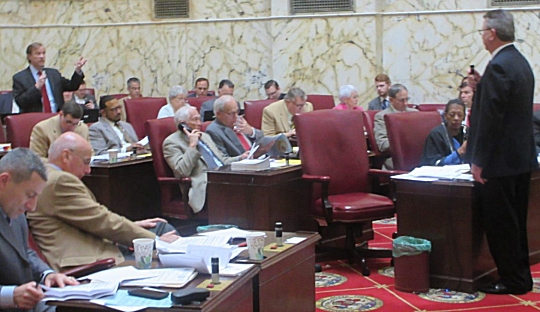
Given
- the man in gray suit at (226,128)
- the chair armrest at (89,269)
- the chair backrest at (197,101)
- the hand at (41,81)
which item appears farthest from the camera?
the chair backrest at (197,101)

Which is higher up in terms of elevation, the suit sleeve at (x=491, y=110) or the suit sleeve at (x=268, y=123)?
the suit sleeve at (x=491, y=110)

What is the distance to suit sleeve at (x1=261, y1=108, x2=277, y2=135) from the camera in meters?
8.66

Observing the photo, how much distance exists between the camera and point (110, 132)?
7652mm

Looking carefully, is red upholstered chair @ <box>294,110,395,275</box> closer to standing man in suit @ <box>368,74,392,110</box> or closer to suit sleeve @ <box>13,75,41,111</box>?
suit sleeve @ <box>13,75,41,111</box>

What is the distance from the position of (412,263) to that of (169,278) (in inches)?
97.9

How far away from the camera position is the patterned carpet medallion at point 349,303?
4.96m

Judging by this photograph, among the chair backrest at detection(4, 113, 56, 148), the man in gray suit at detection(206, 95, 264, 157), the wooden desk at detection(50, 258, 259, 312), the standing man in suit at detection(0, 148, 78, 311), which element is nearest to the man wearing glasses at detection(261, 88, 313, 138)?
the man in gray suit at detection(206, 95, 264, 157)

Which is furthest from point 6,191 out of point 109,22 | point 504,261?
point 109,22

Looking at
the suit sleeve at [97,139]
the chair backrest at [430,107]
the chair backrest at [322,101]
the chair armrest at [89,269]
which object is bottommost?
the chair armrest at [89,269]

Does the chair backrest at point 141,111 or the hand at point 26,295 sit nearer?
the hand at point 26,295

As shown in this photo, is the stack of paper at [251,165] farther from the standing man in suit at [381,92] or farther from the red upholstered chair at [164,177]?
the standing man in suit at [381,92]

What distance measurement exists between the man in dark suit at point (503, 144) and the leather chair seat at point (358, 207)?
83 cm

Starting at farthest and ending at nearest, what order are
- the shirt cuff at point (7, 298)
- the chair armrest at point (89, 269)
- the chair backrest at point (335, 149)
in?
the chair backrest at point (335, 149)
the chair armrest at point (89, 269)
the shirt cuff at point (7, 298)

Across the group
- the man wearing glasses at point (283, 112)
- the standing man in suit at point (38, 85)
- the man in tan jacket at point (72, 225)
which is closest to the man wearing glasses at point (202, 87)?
the man wearing glasses at point (283, 112)
